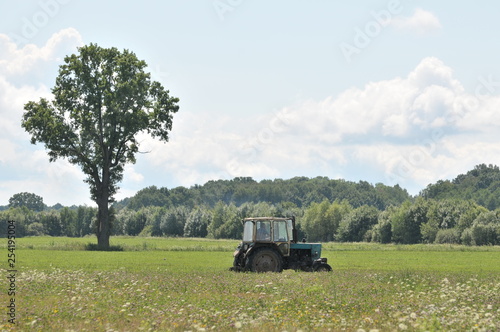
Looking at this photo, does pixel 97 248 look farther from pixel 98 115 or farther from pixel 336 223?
pixel 336 223

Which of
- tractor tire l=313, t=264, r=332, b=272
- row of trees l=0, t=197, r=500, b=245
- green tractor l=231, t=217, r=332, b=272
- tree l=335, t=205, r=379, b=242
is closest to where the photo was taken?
green tractor l=231, t=217, r=332, b=272

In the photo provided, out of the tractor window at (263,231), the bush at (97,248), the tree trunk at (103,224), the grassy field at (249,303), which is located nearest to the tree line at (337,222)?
the tree trunk at (103,224)

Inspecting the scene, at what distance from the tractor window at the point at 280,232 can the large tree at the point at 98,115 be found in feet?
100

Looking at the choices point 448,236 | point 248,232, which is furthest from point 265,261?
point 448,236

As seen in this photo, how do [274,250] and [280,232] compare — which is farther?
[280,232]

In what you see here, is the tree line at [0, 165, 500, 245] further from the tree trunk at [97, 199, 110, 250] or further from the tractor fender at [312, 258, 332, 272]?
the tractor fender at [312, 258, 332, 272]

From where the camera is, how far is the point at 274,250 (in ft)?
91.4

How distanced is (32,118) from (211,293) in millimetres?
41002

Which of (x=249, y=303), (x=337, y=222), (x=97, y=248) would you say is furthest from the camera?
(x=337, y=222)

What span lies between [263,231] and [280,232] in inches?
30.8

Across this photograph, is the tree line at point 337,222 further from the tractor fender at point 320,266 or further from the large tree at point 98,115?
the tractor fender at point 320,266

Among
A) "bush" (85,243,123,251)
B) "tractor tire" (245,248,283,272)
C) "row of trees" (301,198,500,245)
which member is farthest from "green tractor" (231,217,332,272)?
"row of trees" (301,198,500,245)

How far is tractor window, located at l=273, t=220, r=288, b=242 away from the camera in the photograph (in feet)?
91.6

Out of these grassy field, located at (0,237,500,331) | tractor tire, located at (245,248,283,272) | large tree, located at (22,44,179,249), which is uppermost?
large tree, located at (22,44,179,249)
